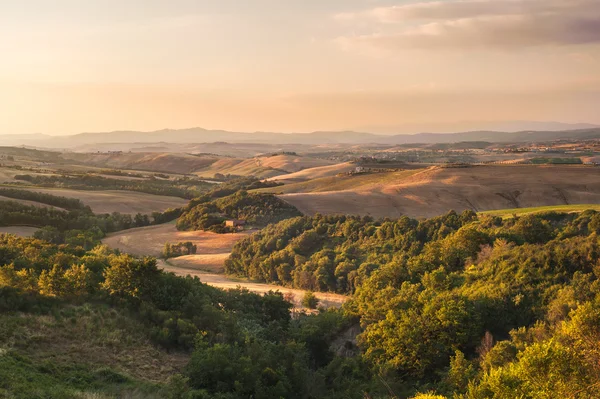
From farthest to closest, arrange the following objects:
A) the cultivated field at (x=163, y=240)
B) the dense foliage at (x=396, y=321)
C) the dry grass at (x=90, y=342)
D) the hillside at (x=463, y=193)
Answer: the hillside at (x=463, y=193) → the cultivated field at (x=163, y=240) → the dry grass at (x=90, y=342) → the dense foliage at (x=396, y=321)

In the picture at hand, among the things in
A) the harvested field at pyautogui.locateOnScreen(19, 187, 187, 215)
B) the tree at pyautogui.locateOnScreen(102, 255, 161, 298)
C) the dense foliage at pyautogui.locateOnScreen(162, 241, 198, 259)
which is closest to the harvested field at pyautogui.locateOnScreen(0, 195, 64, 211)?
the harvested field at pyautogui.locateOnScreen(19, 187, 187, 215)

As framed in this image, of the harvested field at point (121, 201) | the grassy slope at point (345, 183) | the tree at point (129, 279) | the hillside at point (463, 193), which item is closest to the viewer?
the tree at point (129, 279)

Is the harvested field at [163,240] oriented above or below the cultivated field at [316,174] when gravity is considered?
below

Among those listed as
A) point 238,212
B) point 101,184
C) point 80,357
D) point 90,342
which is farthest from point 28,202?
point 80,357

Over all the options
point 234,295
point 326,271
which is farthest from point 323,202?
point 234,295

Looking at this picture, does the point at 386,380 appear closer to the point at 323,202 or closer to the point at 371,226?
the point at 371,226

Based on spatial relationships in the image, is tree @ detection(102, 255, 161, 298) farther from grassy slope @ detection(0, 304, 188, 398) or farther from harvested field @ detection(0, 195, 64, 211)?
harvested field @ detection(0, 195, 64, 211)

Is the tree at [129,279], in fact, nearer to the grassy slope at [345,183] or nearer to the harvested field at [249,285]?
the harvested field at [249,285]

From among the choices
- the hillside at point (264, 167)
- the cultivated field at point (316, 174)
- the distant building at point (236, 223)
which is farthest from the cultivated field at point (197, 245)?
the hillside at point (264, 167)
